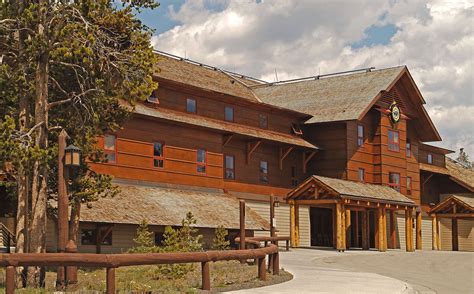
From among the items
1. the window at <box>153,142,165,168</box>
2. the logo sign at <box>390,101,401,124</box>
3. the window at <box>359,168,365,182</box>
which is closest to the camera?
the window at <box>153,142,165,168</box>

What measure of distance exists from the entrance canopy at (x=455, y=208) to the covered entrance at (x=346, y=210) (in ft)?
14.8

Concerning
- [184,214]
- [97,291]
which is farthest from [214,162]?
[97,291]

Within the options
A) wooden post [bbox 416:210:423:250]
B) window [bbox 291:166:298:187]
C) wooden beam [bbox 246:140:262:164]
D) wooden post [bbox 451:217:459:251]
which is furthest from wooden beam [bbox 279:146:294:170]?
wooden post [bbox 451:217:459:251]

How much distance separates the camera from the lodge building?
3291 centimetres

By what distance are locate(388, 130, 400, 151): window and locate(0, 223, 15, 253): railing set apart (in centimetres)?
2907

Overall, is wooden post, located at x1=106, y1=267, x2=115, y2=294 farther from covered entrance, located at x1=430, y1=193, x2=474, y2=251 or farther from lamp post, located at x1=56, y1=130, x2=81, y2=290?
covered entrance, located at x1=430, y1=193, x2=474, y2=251

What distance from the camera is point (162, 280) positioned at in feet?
61.5

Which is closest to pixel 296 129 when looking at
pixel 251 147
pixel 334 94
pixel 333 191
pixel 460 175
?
pixel 334 94

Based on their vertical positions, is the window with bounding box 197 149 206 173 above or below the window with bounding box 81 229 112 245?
above

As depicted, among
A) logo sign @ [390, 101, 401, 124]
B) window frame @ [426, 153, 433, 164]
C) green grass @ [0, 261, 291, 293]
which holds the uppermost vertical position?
logo sign @ [390, 101, 401, 124]

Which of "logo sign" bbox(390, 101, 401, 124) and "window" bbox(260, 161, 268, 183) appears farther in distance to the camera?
"logo sign" bbox(390, 101, 401, 124)

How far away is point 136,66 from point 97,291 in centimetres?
681

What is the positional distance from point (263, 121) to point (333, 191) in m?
6.53

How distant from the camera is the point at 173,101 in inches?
1467
